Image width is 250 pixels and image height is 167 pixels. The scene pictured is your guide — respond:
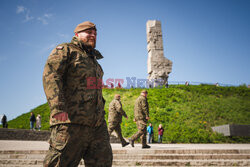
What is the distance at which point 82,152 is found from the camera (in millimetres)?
2654

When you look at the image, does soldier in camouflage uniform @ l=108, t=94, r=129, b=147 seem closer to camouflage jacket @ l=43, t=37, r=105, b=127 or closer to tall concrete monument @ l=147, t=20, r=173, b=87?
camouflage jacket @ l=43, t=37, r=105, b=127

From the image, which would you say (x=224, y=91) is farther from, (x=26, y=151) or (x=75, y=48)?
(x=75, y=48)

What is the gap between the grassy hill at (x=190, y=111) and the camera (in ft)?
48.1

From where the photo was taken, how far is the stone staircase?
20.4 ft

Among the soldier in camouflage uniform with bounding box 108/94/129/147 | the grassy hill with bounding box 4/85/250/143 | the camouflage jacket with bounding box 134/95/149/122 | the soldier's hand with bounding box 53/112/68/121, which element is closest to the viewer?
the soldier's hand with bounding box 53/112/68/121

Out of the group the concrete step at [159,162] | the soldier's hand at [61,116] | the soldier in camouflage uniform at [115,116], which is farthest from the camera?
the soldier in camouflage uniform at [115,116]

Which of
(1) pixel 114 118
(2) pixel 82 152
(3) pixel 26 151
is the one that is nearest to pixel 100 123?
(2) pixel 82 152

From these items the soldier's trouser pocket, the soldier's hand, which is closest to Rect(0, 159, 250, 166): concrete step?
the soldier's trouser pocket

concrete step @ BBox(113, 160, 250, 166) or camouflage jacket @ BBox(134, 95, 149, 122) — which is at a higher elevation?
camouflage jacket @ BBox(134, 95, 149, 122)

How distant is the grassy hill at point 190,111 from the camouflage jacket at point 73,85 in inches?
484

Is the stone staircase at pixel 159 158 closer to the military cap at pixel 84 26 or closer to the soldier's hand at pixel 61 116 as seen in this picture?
the soldier's hand at pixel 61 116

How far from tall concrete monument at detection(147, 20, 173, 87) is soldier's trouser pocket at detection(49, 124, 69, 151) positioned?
80.0 ft

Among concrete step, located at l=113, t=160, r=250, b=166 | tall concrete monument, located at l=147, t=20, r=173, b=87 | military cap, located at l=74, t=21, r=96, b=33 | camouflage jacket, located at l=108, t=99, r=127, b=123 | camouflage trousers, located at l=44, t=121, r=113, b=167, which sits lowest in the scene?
concrete step, located at l=113, t=160, r=250, b=166

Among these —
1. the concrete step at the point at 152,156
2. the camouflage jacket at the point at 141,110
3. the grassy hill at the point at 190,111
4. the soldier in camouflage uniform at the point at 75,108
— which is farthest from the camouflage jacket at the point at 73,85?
the grassy hill at the point at 190,111
